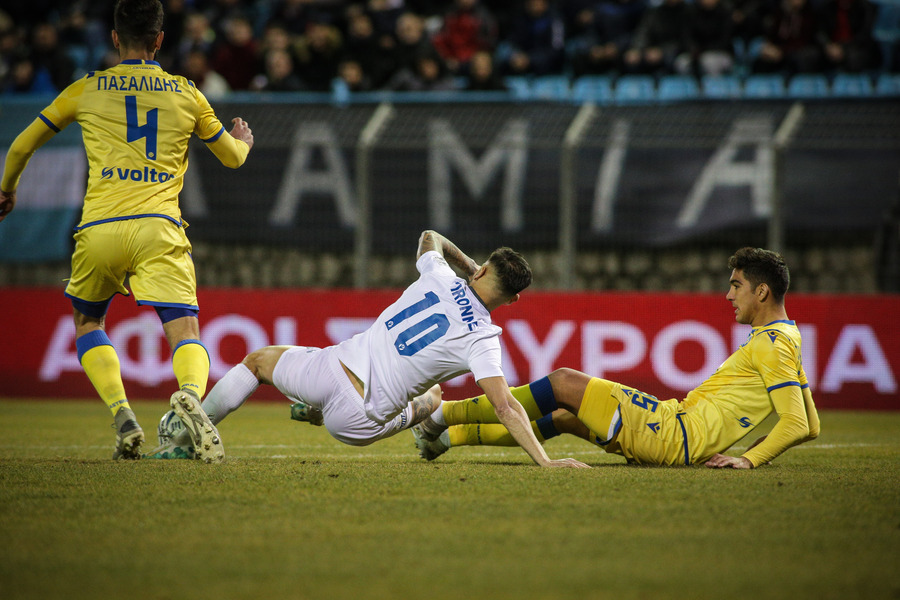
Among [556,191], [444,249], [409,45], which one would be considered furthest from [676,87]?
[444,249]

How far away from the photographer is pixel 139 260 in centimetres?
511

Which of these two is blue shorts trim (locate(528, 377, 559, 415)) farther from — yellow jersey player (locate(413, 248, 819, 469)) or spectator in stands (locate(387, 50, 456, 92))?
spectator in stands (locate(387, 50, 456, 92))

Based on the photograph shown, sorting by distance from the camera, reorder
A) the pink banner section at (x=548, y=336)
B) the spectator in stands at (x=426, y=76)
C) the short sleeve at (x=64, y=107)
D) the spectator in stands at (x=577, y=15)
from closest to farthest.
Result: the short sleeve at (x=64, y=107) < the pink banner section at (x=548, y=336) < the spectator in stands at (x=426, y=76) < the spectator in stands at (x=577, y=15)

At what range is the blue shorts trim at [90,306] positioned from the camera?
532cm

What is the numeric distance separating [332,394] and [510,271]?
42.0 inches

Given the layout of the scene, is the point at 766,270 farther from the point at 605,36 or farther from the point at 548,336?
the point at 605,36

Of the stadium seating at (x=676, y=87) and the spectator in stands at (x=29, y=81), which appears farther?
the spectator in stands at (x=29, y=81)

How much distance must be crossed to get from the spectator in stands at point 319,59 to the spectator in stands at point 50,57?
305 centimetres

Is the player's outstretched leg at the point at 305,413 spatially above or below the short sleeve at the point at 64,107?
below

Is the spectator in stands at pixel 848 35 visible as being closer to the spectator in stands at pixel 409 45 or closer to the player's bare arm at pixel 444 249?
the spectator in stands at pixel 409 45

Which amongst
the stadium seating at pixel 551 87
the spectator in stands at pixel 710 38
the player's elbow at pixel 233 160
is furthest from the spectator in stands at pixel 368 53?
the player's elbow at pixel 233 160

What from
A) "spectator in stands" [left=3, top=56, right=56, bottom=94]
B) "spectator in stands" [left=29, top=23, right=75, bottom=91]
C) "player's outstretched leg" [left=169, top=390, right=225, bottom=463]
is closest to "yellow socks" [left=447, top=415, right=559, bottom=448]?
"player's outstretched leg" [left=169, top=390, right=225, bottom=463]

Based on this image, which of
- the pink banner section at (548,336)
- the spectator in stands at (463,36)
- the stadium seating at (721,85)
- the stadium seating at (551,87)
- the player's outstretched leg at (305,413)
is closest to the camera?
the player's outstretched leg at (305,413)

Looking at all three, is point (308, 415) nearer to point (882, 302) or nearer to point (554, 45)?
point (882, 302)
